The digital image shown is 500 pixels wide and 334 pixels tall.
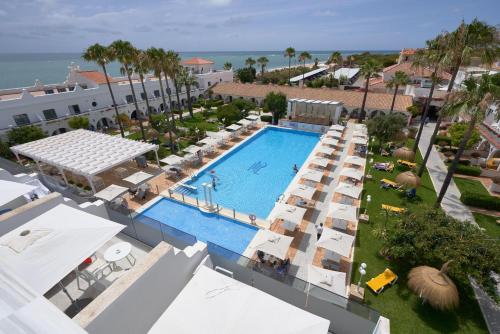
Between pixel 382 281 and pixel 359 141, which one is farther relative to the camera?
pixel 359 141

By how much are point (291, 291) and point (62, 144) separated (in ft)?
84.4

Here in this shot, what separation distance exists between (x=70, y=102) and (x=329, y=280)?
125 ft

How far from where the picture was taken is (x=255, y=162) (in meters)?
27.1

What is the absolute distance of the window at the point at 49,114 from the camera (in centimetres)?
3057

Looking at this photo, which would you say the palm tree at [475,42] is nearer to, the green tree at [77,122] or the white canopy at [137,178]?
the white canopy at [137,178]

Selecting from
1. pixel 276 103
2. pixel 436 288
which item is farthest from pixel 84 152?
pixel 436 288

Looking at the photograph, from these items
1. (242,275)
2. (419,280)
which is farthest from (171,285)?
(419,280)

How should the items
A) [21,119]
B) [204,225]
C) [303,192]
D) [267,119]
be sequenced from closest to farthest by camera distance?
[204,225] → [303,192] → [21,119] → [267,119]

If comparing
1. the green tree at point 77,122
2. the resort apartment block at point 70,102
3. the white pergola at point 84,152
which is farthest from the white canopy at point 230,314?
the green tree at point 77,122

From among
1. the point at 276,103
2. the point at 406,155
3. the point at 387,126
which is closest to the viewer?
the point at 406,155

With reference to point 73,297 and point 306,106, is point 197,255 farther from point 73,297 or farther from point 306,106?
point 306,106

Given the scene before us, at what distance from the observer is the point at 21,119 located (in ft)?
93.6

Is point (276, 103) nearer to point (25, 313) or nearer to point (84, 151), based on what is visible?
point (84, 151)

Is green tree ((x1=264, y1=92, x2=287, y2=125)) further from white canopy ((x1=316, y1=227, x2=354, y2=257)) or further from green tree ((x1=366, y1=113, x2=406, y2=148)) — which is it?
white canopy ((x1=316, y1=227, x2=354, y2=257))
